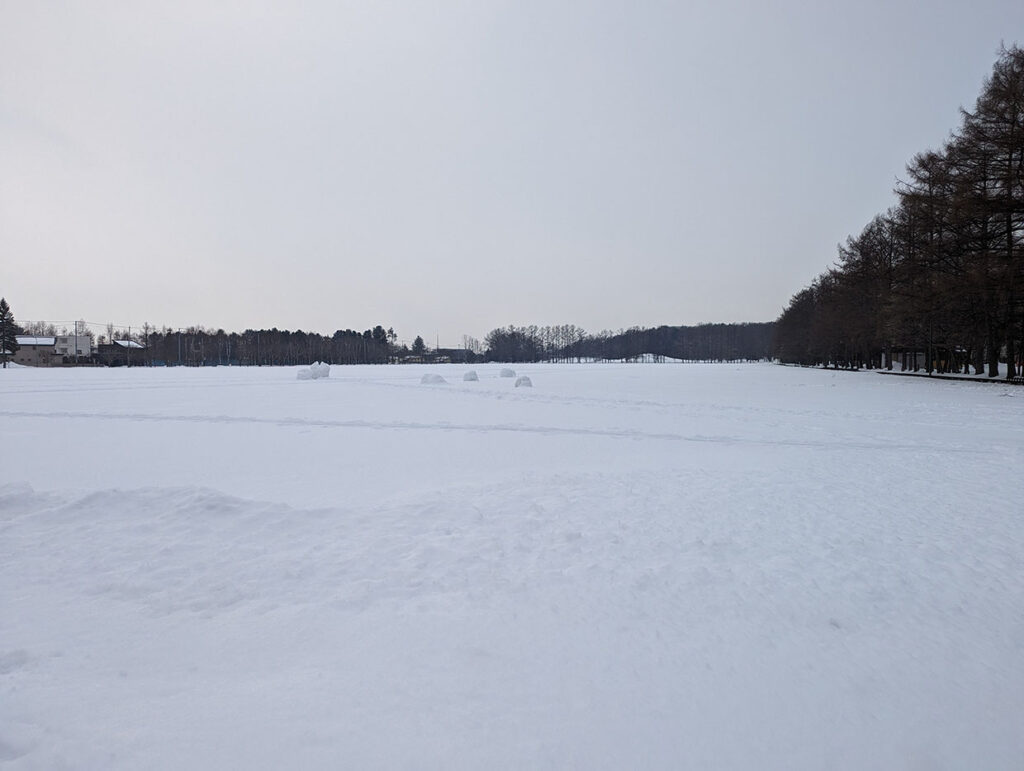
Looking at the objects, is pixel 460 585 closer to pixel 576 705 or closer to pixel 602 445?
pixel 576 705

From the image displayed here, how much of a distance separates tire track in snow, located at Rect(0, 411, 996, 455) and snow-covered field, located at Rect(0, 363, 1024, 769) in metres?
1.97

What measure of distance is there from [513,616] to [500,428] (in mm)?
9283

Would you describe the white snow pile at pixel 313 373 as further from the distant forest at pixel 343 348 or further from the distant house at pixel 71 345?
the distant house at pixel 71 345

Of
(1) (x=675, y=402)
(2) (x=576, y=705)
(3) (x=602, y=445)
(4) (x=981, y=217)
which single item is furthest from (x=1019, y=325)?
(2) (x=576, y=705)

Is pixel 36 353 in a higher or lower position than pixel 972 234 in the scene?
lower

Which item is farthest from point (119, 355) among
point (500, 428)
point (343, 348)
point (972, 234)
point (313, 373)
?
point (972, 234)

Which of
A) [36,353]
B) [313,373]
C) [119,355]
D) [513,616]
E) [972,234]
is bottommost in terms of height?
[513,616]

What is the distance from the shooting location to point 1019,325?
99.8ft

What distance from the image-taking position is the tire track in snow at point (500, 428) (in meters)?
10.1

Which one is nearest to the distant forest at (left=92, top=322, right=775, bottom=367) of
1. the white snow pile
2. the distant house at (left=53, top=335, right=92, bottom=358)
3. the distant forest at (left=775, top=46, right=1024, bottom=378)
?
the distant house at (left=53, top=335, right=92, bottom=358)

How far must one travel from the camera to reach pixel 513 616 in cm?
362

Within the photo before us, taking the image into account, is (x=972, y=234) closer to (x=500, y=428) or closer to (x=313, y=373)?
(x=500, y=428)

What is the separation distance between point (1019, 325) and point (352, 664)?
39809 mm

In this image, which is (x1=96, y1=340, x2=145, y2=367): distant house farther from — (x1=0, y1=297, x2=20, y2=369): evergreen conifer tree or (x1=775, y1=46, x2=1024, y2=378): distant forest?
(x1=775, y1=46, x2=1024, y2=378): distant forest
